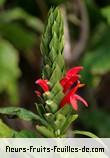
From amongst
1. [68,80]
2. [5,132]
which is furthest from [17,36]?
[68,80]

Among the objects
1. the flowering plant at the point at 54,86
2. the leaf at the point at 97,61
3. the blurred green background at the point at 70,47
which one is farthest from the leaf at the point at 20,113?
the leaf at the point at 97,61

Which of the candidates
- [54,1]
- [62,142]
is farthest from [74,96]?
[54,1]

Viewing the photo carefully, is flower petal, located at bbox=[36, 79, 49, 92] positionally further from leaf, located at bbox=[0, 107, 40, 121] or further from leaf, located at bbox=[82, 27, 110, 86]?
leaf, located at bbox=[82, 27, 110, 86]

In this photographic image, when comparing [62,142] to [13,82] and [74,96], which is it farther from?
[13,82]

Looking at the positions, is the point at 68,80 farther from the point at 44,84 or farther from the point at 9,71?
the point at 9,71

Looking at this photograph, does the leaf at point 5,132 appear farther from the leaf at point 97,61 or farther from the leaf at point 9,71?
the leaf at point 9,71
